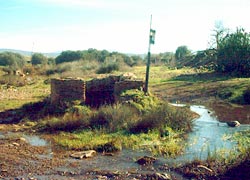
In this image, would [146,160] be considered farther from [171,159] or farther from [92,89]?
[92,89]

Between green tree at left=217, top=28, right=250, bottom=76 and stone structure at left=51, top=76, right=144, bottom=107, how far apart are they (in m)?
17.6

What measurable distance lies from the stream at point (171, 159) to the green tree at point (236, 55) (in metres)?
18.1

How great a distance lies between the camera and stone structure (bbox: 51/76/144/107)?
50.3 feet

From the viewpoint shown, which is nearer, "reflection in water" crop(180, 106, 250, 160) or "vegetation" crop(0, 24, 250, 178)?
"reflection in water" crop(180, 106, 250, 160)

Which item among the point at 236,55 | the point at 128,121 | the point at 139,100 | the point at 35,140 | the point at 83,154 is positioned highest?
the point at 236,55

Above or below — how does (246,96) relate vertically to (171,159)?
above

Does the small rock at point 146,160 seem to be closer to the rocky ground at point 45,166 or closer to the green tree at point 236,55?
the rocky ground at point 45,166

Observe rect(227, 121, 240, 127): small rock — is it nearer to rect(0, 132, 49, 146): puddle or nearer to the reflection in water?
the reflection in water

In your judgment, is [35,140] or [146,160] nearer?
[146,160]

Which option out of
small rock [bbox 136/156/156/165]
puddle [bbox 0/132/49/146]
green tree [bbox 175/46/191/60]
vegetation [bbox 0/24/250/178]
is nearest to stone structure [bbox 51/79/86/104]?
vegetation [bbox 0/24/250/178]

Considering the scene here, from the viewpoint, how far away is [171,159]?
9.92 metres

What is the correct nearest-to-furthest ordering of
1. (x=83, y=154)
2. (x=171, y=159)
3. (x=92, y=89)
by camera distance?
(x=171, y=159) → (x=83, y=154) → (x=92, y=89)

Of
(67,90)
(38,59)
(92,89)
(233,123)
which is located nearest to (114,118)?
(67,90)

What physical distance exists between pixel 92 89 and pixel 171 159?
749 cm
